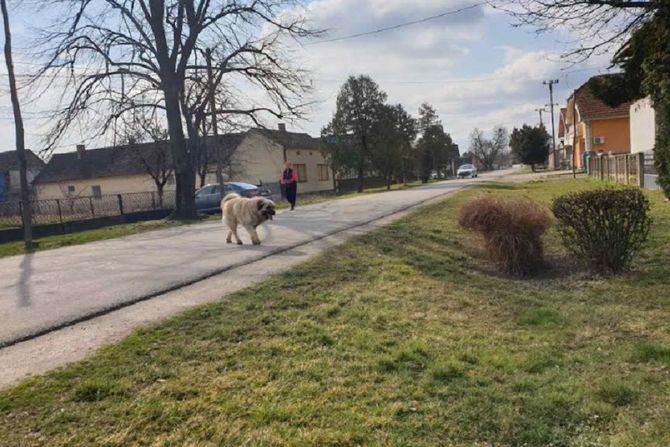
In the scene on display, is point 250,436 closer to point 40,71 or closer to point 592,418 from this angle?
point 592,418

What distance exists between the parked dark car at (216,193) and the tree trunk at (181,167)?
3.39 m

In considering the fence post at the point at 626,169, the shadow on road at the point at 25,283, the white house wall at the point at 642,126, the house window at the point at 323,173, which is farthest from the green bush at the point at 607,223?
the house window at the point at 323,173

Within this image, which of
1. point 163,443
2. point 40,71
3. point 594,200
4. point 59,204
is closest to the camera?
point 163,443

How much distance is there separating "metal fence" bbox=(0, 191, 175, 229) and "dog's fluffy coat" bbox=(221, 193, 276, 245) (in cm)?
1192

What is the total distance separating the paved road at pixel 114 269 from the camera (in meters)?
5.66

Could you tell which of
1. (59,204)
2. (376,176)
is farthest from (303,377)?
(376,176)

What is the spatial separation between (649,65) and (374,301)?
228 inches

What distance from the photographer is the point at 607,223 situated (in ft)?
23.9

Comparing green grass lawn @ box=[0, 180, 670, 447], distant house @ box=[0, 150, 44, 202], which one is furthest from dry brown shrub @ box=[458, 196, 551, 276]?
distant house @ box=[0, 150, 44, 202]

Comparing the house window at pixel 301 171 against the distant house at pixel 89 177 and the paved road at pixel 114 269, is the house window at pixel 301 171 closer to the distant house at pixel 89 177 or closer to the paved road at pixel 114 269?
the distant house at pixel 89 177

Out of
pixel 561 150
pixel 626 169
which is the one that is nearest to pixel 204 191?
pixel 626 169

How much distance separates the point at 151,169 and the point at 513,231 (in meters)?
33.3

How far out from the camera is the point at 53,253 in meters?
11.4

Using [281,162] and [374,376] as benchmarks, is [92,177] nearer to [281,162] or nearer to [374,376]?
[281,162]
